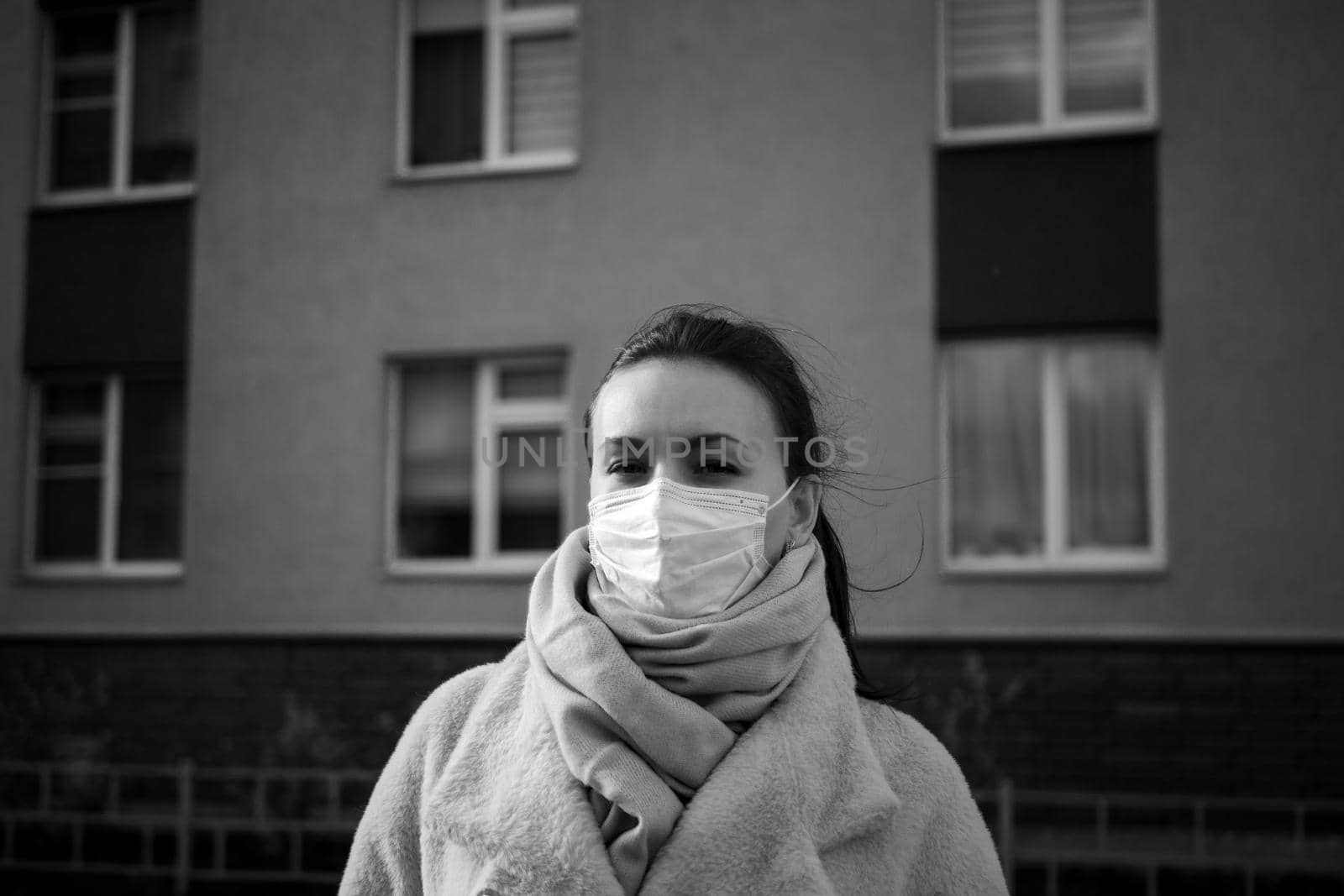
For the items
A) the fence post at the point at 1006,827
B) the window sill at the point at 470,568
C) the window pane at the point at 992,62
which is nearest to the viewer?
the fence post at the point at 1006,827

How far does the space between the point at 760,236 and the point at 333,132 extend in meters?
3.82

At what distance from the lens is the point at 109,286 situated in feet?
38.9

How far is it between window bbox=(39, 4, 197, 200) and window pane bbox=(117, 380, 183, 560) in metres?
1.81

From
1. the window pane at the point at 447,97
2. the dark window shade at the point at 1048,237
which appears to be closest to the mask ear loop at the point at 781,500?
the dark window shade at the point at 1048,237

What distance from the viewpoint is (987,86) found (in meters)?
10.5

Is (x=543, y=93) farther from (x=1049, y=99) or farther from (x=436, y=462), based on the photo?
(x=1049, y=99)

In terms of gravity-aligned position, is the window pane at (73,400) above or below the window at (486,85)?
below

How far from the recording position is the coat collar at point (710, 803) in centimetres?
197

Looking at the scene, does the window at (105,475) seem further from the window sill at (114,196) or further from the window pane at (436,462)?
the window pane at (436,462)

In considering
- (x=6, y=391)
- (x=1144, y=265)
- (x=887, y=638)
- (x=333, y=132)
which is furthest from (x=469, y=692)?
(x=6, y=391)

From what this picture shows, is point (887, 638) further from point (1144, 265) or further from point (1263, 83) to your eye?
point (1263, 83)

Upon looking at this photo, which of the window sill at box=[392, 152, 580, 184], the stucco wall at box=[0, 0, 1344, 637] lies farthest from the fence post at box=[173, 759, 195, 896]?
the window sill at box=[392, 152, 580, 184]

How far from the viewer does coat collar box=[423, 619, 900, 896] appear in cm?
197

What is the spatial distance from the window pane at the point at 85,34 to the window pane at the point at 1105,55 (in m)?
→ 8.47
